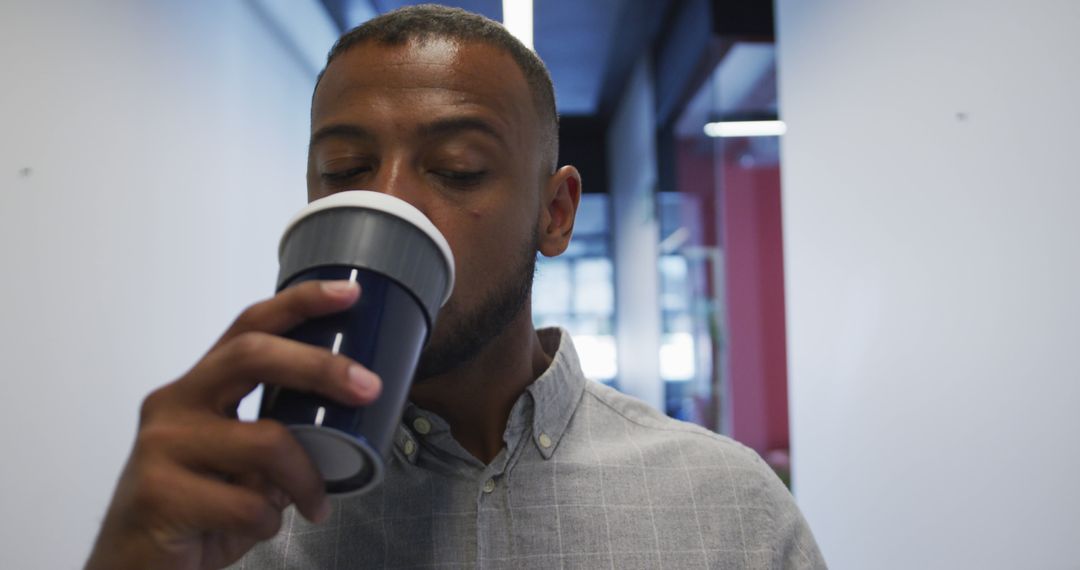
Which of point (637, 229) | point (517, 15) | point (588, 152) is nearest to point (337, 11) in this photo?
point (517, 15)

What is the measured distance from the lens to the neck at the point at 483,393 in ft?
2.93

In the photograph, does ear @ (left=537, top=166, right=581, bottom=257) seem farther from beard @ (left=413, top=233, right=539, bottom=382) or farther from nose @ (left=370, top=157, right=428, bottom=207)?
nose @ (left=370, top=157, right=428, bottom=207)

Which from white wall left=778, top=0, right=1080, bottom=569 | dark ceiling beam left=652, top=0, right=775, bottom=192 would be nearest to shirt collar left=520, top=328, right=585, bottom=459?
white wall left=778, top=0, right=1080, bottom=569

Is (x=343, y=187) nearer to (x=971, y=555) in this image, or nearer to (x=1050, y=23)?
(x=1050, y=23)

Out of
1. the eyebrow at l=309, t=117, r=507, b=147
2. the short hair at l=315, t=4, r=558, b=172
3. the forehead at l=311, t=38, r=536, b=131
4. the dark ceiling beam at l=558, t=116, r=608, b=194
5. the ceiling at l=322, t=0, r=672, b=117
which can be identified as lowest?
the eyebrow at l=309, t=117, r=507, b=147

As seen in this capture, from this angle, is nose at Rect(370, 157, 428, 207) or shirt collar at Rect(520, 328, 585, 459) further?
shirt collar at Rect(520, 328, 585, 459)

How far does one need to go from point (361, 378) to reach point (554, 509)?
464 mm

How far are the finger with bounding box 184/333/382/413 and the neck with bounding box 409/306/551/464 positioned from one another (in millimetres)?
425

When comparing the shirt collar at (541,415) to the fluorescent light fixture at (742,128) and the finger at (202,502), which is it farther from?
the fluorescent light fixture at (742,128)

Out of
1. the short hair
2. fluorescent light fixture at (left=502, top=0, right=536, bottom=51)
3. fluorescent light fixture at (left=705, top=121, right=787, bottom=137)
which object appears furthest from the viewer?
fluorescent light fixture at (left=705, top=121, right=787, bottom=137)

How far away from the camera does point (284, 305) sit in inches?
17.8

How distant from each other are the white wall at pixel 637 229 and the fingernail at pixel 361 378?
4.96m

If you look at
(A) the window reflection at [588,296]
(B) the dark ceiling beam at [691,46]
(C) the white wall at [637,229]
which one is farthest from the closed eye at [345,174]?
(A) the window reflection at [588,296]

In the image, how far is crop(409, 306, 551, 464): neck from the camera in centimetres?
89
